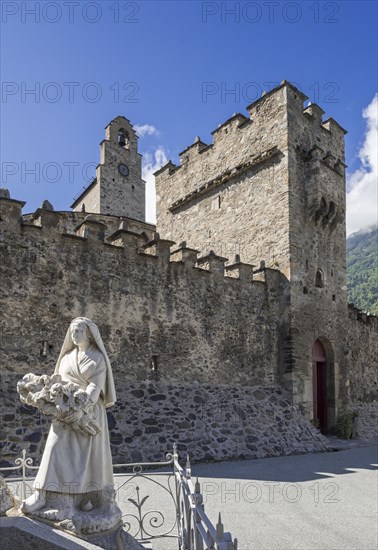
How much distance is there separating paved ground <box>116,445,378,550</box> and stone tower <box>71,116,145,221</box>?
1987cm

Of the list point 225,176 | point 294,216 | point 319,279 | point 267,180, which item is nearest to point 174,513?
point 294,216

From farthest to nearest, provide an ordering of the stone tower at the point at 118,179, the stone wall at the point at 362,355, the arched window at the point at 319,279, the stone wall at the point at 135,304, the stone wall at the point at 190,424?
the stone tower at the point at 118,179
the stone wall at the point at 362,355
the arched window at the point at 319,279
the stone wall at the point at 135,304
the stone wall at the point at 190,424

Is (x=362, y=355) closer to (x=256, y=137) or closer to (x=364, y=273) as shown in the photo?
(x=256, y=137)

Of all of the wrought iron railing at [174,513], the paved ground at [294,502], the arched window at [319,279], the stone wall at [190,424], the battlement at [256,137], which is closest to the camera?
the wrought iron railing at [174,513]

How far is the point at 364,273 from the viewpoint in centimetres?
7675

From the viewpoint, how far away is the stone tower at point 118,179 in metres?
27.7

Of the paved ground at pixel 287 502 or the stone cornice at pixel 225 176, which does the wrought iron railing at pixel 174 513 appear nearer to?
the paved ground at pixel 287 502

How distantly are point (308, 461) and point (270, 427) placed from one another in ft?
5.60

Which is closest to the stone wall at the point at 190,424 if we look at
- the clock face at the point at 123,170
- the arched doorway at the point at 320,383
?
the arched doorway at the point at 320,383

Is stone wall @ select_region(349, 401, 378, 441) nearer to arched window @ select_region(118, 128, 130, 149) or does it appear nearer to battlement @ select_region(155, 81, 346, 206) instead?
battlement @ select_region(155, 81, 346, 206)

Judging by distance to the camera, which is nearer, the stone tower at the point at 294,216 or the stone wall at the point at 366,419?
the stone tower at the point at 294,216

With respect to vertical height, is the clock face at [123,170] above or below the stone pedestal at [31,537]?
above

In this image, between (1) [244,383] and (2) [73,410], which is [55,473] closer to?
(2) [73,410]

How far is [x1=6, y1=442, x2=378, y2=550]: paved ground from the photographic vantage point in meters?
5.75
